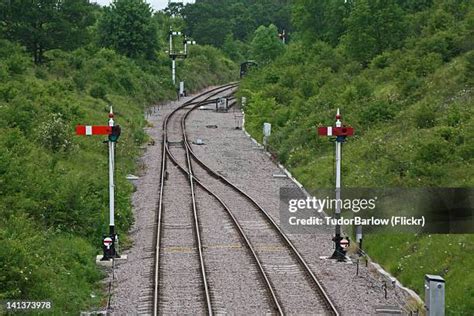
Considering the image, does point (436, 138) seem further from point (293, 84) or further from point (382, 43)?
point (293, 84)

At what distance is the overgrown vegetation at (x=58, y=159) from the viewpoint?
50.4ft

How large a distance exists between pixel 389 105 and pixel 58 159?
14.1 m

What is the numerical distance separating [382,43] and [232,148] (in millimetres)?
11556

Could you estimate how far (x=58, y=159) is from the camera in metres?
28.4

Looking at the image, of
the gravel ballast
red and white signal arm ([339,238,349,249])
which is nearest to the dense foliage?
the gravel ballast

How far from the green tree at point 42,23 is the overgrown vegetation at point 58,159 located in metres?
0.11

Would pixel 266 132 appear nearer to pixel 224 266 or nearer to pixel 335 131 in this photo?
pixel 335 131

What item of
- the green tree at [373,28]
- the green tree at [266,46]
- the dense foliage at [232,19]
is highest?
the dense foliage at [232,19]

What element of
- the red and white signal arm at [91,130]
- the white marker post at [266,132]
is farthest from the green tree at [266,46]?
the red and white signal arm at [91,130]

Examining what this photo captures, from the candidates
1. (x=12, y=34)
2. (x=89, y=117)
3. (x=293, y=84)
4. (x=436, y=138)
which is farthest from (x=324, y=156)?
(x=12, y=34)

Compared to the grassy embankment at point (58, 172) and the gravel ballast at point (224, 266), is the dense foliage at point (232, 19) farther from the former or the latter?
the gravel ballast at point (224, 266)

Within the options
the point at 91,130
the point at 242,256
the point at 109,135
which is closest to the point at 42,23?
the point at 109,135

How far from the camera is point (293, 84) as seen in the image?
173 feet

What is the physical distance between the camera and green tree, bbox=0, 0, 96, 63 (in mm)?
51156
